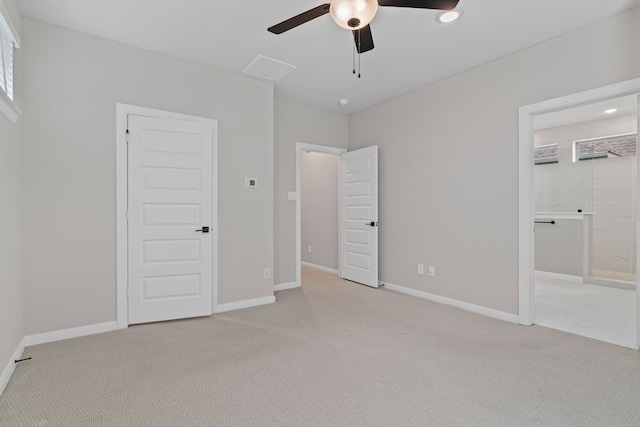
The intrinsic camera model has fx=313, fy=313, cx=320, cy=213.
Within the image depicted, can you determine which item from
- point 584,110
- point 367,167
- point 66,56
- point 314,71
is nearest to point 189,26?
point 66,56

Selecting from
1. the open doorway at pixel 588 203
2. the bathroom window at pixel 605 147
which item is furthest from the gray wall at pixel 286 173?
the bathroom window at pixel 605 147

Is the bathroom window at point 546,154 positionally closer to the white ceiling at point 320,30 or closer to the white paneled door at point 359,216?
the white ceiling at point 320,30

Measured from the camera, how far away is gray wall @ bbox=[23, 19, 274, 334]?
269 centimetres

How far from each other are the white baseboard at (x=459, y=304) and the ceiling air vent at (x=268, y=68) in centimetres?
320

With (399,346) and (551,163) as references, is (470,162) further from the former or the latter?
(551,163)

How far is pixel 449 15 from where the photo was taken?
257 centimetres

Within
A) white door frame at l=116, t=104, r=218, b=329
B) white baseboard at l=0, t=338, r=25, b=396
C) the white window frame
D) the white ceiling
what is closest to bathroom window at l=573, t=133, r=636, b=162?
the white ceiling

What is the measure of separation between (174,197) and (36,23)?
182cm

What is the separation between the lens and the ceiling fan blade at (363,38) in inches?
85.0

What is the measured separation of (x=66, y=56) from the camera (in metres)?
2.81

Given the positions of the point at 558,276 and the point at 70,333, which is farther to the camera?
the point at 558,276

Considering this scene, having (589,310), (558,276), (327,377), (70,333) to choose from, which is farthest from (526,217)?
(70,333)

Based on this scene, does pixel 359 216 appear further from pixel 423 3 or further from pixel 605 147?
pixel 605 147

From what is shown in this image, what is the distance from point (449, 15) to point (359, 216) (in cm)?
289
